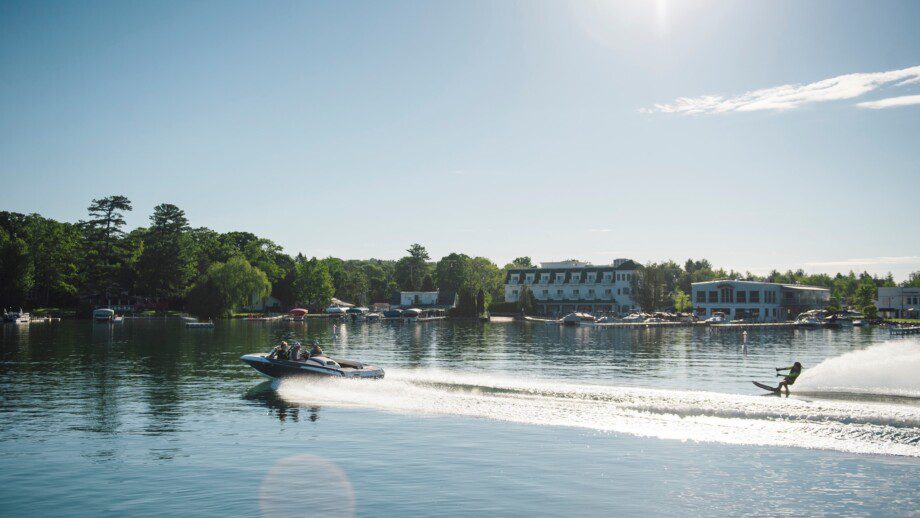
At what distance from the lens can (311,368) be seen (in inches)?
1608

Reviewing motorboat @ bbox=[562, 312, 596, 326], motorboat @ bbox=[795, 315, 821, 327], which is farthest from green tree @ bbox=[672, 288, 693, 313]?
motorboat @ bbox=[562, 312, 596, 326]

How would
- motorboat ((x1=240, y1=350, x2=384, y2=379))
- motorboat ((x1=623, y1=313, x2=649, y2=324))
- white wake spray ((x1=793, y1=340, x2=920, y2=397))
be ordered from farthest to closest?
motorboat ((x1=623, y1=313, x2=649, y2=324)), motorboat ((x1=240, y1=350, x2=384, y2=379)), white wake spray ((x1=793, y1=340, x2=920, y2=397))

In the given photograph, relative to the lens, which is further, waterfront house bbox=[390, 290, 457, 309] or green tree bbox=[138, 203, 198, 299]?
waterfront house bbox=[390, 290, 457, 309]

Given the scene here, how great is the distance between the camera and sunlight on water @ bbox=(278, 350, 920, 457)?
83.1 feet

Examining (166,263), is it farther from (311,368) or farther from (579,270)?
(311,368)

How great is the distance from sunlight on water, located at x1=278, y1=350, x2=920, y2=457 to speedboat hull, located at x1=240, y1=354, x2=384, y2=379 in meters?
0.63

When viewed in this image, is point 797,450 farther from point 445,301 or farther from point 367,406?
point 445,301

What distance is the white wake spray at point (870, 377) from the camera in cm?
3241

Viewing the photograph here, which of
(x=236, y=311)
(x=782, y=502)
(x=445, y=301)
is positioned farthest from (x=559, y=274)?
(x=782, y=502)

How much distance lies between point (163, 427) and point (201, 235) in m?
153

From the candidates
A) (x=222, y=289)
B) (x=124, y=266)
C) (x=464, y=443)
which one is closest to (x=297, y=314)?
(x=222, y=289)

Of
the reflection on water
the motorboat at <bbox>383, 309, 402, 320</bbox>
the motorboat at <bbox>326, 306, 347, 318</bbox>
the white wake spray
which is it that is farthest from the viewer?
the motorboat at <bbox>326, 306, 347, 318</bbox>

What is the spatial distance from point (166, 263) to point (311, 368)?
120 meters

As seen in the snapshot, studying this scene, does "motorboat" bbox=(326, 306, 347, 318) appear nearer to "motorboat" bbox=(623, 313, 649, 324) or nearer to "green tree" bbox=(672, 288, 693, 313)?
"motorboat" bbox=(623, 313, 649, 324)
